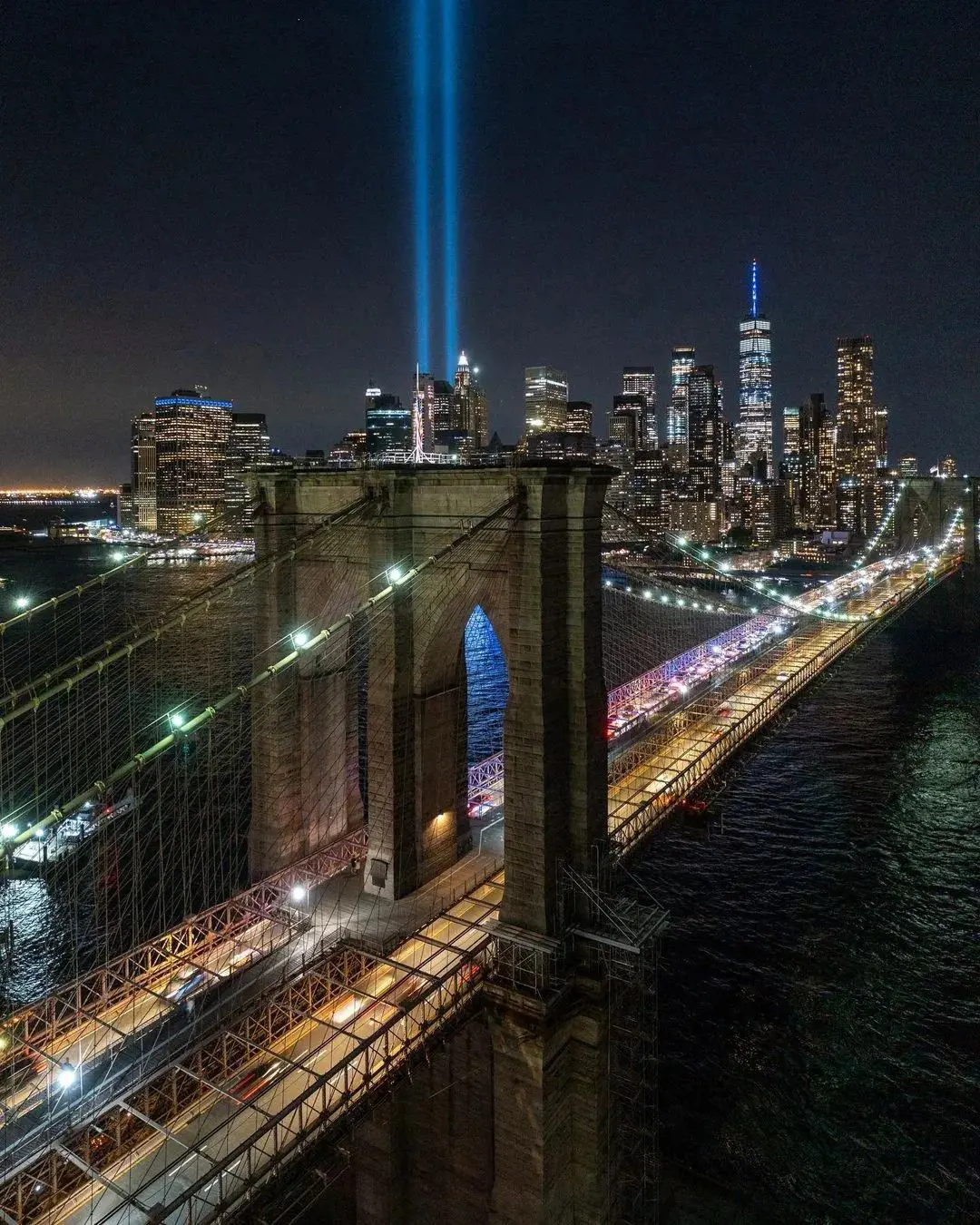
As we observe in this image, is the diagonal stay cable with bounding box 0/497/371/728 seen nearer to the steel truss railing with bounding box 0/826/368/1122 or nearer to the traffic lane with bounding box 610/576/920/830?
the steel truss railing with bounding box 0/826/368/1122

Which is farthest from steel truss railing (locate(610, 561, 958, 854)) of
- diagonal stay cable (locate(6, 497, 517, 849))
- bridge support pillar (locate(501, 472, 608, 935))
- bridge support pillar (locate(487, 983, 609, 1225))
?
diagonal stay cable (locate(6, 497, 517, 849))

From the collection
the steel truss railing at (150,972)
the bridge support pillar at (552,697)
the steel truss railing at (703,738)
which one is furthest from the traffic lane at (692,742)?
the steel truss railing at (150,972)

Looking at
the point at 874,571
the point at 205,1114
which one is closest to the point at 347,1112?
the point at 205,1114

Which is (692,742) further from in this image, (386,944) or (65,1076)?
(65,1076)

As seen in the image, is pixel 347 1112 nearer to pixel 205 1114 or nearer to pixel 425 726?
pixel 205 1114

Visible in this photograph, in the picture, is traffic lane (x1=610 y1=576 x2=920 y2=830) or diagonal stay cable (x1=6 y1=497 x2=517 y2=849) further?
traffic lane (x1=610 y1=576 x2=920 y2=830)

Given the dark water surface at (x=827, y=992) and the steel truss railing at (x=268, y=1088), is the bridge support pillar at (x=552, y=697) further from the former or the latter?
the dark water surface at (x=827, y=992)
